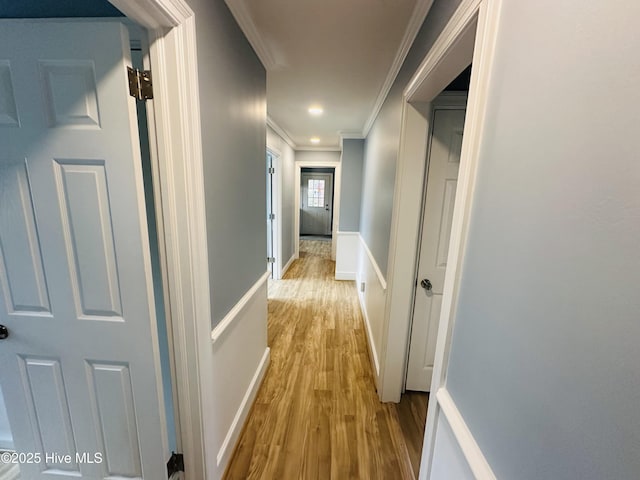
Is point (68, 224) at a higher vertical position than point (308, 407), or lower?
higher

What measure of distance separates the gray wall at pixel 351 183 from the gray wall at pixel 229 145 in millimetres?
2670

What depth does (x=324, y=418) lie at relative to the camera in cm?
178

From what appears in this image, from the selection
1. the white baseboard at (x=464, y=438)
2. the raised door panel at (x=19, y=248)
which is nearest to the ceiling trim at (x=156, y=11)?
the raised door panel at (x=19, y=248)

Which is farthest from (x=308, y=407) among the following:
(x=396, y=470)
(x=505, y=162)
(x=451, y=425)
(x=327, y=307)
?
(x=505, y=162)

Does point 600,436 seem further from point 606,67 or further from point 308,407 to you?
point 308,407

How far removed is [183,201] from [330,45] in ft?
4.71

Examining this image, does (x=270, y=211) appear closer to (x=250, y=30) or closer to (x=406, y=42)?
(x=250, y=30)

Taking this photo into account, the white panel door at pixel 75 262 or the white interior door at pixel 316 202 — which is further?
the white interior door at pixel 316 202

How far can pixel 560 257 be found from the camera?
49cm

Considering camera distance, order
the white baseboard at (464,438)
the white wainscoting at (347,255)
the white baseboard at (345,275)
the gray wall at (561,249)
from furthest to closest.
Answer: the white baseboard at (345,275) → the white wainscoting at (347,255) → the white baseboard at (464,438) → the gray wall at (561,249)

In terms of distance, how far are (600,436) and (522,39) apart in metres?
0.79

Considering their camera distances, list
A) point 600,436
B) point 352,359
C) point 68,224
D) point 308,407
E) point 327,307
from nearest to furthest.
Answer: point 600,436 < point 68,224 < point 308,407 < point 352,359 < point 327,307

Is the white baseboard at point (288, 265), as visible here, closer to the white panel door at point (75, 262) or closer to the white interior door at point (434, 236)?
the white interior door at point (434, 236)

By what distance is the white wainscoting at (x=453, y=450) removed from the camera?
0.68 m
